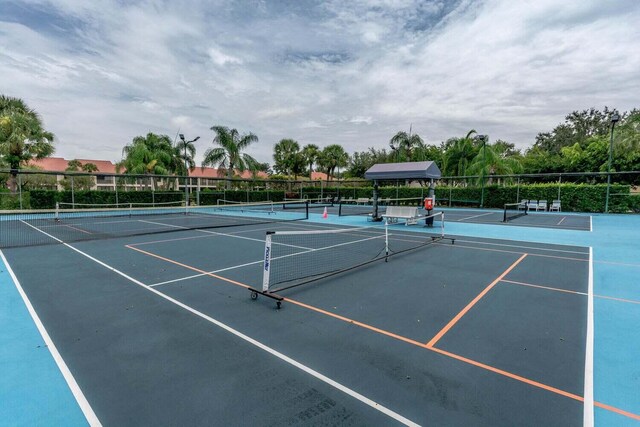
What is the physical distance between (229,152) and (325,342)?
3541 cm

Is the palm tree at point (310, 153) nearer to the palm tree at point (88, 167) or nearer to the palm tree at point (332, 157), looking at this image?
the palm tree at point (332, 157)

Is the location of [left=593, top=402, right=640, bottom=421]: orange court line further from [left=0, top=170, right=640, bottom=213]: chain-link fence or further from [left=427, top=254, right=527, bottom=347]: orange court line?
[left=0, top=170, right=640, bottom=213]: chain-link fence

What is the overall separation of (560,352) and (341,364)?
2934 millimetres

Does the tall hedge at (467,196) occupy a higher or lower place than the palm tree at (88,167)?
lower

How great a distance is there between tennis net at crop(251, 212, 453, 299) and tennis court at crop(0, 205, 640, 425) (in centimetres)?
15

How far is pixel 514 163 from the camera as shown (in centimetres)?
3506

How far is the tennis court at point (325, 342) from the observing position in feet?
10.0

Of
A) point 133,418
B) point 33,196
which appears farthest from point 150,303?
point 33,196

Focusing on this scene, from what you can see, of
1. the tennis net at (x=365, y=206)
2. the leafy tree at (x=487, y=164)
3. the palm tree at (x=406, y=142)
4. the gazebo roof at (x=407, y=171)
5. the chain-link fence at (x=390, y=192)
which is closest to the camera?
the gazebo roof at (x=407, y=171)

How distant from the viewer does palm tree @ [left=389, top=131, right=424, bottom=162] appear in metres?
39.2

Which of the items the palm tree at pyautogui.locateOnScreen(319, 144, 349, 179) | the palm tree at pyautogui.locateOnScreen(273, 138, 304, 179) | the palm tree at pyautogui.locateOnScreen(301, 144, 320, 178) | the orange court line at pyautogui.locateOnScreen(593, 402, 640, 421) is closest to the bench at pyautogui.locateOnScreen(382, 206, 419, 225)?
the orange court line at pyautogui.locateOnScreen(593, 402, 640, 421)

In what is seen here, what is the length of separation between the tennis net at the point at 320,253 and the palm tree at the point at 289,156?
4014 cm

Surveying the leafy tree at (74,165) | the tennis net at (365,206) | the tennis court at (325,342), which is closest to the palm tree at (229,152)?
the tennis net at (365,206)

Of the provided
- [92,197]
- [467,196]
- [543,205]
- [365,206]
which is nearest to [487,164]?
[467,196]
